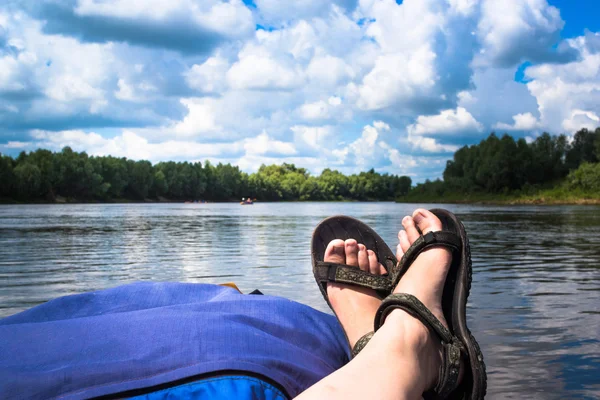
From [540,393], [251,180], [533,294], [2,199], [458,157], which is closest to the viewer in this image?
[540,393]

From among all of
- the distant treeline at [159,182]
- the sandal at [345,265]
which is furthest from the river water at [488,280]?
the distant treeline at [159,182]

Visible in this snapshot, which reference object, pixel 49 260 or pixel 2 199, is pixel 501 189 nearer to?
pixel 2 199

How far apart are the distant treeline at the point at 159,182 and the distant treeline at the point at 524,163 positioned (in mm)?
36737

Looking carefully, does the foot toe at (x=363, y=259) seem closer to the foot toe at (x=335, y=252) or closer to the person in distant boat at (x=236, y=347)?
the foot toe at (x=335, y=252)

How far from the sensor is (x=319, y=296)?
409cm

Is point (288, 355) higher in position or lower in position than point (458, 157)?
lower

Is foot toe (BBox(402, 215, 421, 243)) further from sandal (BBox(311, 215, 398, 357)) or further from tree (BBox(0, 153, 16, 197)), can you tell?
tree (BBox(0, 153, 16, 197))

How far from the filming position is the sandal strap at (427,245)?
2234mm

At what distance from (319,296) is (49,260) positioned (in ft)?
13.5

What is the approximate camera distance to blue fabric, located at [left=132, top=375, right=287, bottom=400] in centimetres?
118

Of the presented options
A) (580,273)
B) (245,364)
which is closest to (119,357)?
(245,364)

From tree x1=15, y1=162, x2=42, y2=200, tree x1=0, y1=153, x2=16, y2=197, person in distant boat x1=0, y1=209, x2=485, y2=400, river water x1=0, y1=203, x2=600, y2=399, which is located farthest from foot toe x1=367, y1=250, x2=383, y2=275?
tree x1=15, y1=162, x2=42, y2=200

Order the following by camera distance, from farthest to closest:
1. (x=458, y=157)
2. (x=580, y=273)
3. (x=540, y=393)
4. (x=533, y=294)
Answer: (x=458, y=157) → (x=580, y=273) → (x=533, y=294) → (x=540, y=393)

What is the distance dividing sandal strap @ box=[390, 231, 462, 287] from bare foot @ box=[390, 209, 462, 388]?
0.02 metres
